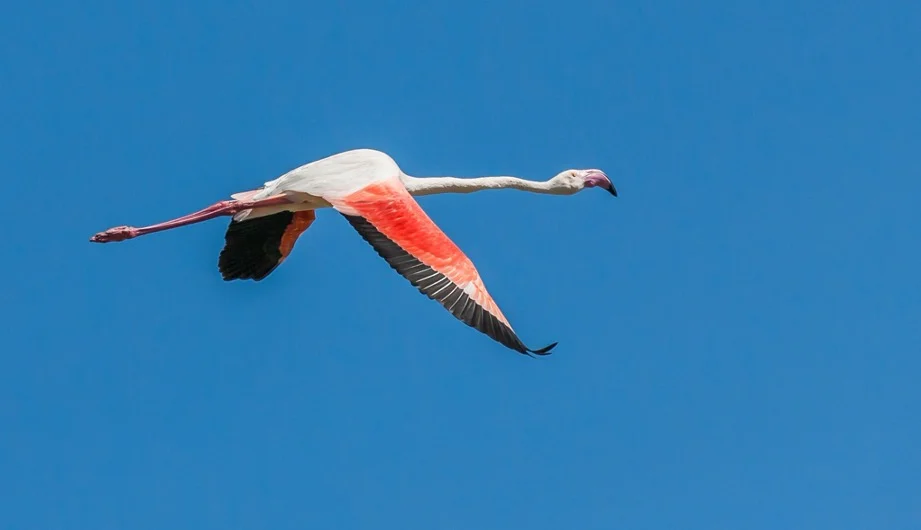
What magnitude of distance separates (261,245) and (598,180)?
5798mm

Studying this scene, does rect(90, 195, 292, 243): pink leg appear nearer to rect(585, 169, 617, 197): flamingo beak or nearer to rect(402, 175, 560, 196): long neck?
rect(402, 175, 560, 196): long neck

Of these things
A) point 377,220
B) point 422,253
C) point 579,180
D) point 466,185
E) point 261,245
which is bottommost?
point 422,253

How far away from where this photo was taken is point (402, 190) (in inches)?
866

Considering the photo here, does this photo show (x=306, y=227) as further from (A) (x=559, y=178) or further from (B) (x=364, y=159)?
(A) (x=559, y=178)

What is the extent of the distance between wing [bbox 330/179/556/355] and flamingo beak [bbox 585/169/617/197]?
3.52 meters

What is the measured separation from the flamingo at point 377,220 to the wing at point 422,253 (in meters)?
0.01

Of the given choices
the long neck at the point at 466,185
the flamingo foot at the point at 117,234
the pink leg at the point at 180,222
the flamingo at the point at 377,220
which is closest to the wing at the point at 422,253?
the flamingo at the point at 377,220

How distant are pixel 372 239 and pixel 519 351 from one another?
10.5 feet

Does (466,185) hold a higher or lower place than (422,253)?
higher

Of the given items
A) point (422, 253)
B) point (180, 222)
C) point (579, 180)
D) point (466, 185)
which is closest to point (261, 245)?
point (180, 222)

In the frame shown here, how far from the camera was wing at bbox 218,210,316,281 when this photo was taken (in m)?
24.6

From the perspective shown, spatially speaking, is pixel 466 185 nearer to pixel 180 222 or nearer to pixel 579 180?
pixel 579 180

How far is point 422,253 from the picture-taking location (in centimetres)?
2055

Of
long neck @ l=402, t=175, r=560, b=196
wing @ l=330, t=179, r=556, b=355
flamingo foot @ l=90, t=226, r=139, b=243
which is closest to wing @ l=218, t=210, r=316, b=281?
flamingo foot @ l=90, t=226, r=139, b=243
